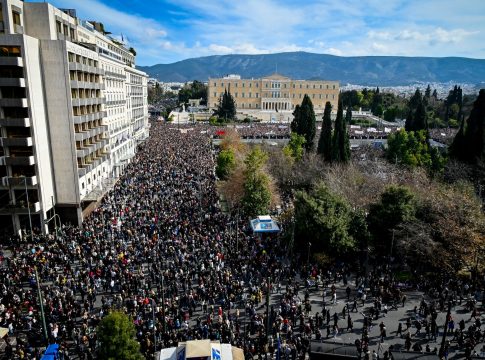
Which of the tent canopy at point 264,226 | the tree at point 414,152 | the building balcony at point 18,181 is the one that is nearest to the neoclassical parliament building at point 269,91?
the tree at point 414,152

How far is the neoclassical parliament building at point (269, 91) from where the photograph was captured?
13325 centimetres

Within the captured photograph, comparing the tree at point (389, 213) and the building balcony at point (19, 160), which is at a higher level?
the building balcony at point (19, 160)

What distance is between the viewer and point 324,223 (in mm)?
22500

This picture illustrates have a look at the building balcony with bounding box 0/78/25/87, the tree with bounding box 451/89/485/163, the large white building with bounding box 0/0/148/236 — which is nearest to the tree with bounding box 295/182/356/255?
the large white building with bounding box 0/0/148/236

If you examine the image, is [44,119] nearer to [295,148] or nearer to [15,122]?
[15,122]

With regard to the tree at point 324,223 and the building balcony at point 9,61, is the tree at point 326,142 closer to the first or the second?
the tree at point 324,223

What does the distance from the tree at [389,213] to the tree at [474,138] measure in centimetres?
1442

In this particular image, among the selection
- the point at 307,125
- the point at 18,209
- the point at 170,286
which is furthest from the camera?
the point at 307,125

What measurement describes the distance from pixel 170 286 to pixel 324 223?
9.64 metres

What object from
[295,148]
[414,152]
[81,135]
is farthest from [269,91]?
[81,135]

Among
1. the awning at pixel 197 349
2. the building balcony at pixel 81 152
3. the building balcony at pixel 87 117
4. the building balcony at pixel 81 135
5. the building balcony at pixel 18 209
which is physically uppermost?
the building balcony at pixel 87 117

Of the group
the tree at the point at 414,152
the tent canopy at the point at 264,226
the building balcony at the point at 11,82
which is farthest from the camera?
the tree at the point at 414,152

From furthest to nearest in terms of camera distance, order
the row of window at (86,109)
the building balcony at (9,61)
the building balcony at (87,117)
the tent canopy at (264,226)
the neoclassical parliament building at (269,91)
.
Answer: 1. the neoclassical parliament building at (269,91)
2. the row of window at (86,109)
3. the building balcony at (87,117)
4. the tent canopy at (264,226)
5. the building balcony at (9,61)

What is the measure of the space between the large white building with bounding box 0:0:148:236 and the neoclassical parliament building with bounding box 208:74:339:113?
4083 inches
